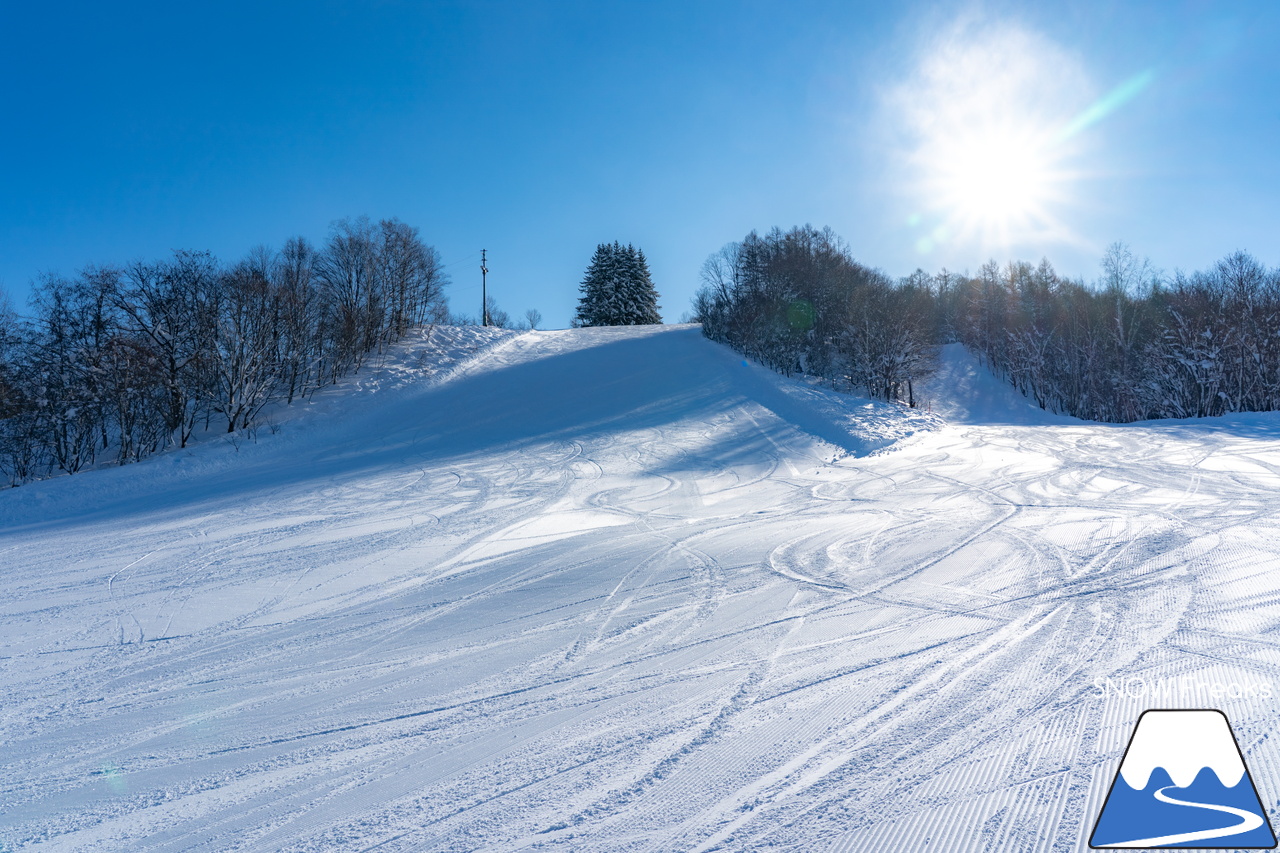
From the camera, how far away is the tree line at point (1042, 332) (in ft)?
96.5

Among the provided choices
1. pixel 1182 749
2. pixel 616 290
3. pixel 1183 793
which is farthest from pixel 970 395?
pixel 1183 793

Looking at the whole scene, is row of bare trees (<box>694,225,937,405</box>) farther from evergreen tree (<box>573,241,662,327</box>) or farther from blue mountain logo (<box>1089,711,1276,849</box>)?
blue mountain logo (<box>1089,711,1276,849</box>)

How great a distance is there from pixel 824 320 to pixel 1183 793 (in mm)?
32910

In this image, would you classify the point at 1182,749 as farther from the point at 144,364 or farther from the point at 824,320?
the point at 824,320

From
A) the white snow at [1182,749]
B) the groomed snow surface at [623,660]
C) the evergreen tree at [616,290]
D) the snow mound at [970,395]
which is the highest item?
the evergreen tree at [616,290]

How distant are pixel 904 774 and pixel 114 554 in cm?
919

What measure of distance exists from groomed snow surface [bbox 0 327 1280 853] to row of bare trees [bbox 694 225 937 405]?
704 inches

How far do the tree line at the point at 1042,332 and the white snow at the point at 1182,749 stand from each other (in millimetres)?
26259

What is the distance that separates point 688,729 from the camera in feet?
10.5

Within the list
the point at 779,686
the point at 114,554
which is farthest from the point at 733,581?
the point at 114,554

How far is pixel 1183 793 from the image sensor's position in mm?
2553

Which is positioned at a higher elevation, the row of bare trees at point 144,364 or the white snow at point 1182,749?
the row of bare trees at point 144,364

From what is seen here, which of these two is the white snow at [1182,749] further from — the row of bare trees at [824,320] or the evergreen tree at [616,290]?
the evergreen tree at [616,290]

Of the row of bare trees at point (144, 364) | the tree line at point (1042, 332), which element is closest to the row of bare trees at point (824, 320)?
the tree line at point (1042, 332)
